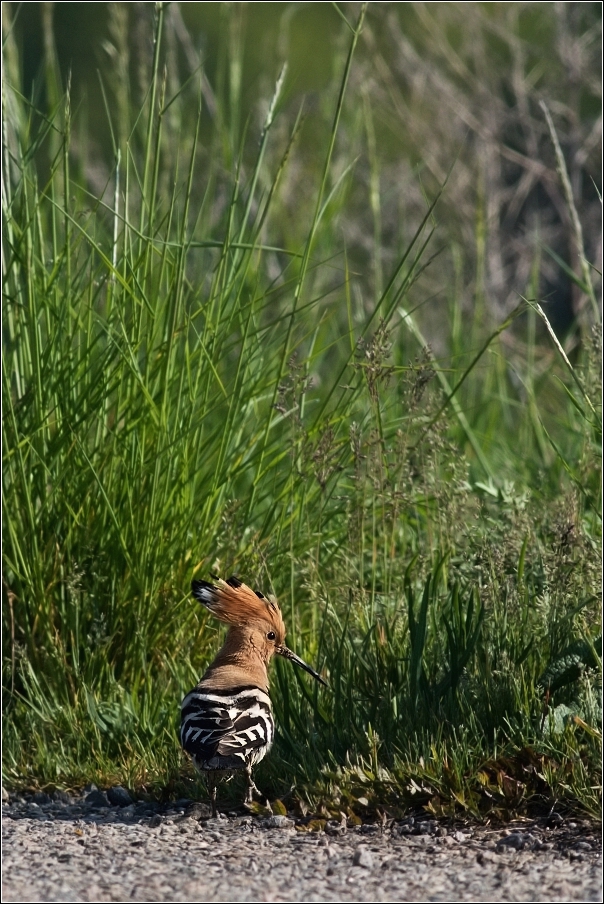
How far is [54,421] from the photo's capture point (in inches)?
154

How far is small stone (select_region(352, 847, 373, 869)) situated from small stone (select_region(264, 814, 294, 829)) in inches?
11.3

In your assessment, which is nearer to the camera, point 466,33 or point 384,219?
point 466,33

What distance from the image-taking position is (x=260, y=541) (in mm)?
3875

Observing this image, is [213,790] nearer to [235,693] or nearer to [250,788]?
[250,788]

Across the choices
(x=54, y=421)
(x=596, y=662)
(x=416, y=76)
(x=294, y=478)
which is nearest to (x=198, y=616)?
(x=294, y=478)

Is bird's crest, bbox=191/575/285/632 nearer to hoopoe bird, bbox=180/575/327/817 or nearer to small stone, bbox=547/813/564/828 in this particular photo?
hoopoe bird, bbox=180/575/327/817

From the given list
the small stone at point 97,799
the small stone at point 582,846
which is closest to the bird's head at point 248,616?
the small stone at point 97,799

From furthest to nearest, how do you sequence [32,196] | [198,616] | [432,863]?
[32,196] < [198,616] < [432,863]

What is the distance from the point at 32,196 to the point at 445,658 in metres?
2.23

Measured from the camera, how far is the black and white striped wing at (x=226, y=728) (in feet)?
9.57

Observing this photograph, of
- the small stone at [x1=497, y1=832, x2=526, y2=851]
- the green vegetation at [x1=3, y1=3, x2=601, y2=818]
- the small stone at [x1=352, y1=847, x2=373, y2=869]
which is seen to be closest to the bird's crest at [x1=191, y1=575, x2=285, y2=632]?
the green vegetation at [x1=3, y1=3, x2=601, y2=818]

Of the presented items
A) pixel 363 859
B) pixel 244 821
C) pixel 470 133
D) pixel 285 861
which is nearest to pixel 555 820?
pixel 363 859

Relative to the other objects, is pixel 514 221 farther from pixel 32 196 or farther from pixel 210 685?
pixel 210 685

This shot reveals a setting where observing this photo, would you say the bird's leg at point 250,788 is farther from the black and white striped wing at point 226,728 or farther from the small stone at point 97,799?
the small stone at point 97,799
